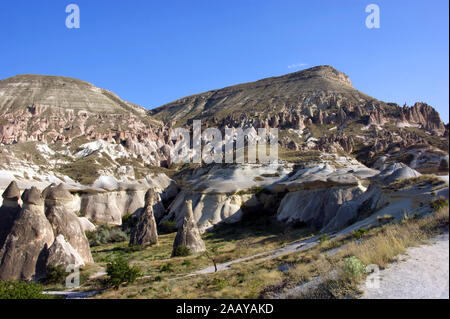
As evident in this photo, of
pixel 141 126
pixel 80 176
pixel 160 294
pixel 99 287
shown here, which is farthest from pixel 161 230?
pixel 141 126

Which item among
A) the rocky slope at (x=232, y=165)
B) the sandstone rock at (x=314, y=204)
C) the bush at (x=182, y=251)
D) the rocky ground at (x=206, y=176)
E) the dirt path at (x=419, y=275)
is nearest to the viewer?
the dirt path at (x=419, y=275)

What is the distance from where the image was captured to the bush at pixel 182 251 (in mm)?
18266

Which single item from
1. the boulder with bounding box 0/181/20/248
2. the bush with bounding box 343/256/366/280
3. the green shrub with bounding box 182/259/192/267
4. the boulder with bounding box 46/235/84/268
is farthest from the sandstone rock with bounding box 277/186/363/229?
the boulder with bounding box 0/181/20/248

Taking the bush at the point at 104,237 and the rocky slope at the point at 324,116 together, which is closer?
the bush at the point at 104,237

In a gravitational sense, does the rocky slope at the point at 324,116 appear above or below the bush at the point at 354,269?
above

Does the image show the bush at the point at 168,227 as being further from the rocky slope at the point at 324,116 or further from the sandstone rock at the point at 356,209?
the rocky slope at the point at 324,116

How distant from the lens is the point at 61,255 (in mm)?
13227

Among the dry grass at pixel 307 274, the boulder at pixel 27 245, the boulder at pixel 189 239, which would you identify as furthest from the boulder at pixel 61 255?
the boulder at pixel 189 239

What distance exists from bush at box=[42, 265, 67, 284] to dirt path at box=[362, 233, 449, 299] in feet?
38.5

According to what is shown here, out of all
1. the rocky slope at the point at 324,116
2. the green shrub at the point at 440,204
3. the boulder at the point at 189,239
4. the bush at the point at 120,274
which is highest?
the rocky slope at the point at 324,116

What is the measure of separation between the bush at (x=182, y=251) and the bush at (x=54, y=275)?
6.75 meters

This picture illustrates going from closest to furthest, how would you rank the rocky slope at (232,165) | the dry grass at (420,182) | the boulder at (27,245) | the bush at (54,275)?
the dry grass at (420,182) < the bush at (54,275) < the boulder at (27,245) < the rocky slope at (232,165)

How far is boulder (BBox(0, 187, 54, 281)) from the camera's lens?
12.7 meters

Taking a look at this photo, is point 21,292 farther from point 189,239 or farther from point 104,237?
point 104,237
